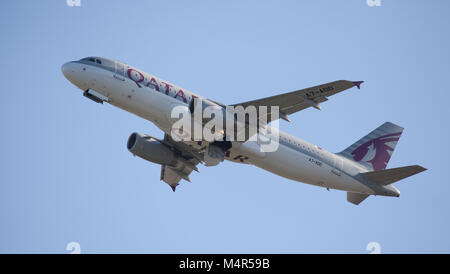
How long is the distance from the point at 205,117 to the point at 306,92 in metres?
5.79

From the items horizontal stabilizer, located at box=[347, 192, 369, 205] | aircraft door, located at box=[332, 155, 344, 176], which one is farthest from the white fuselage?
horizontal stabilizer, located at box=[347, 192, 369, 205]

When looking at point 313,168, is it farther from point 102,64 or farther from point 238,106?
point 102,64

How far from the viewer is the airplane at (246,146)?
34.4 m

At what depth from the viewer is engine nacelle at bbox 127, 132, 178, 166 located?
3978 centimetres

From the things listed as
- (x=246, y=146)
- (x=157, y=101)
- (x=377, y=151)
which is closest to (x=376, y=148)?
(x=377, y=151)

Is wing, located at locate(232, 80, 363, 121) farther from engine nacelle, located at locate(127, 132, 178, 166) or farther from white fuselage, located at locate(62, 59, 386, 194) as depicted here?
engine nacelle, located at locate(127, 132, 178, 166)

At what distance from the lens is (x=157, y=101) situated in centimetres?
3475

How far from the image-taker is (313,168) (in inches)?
1507

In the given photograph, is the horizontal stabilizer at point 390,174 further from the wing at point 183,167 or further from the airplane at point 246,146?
the wing at point 183,167

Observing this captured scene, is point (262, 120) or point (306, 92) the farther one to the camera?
point (262, 120)

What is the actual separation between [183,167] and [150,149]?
299 cm
